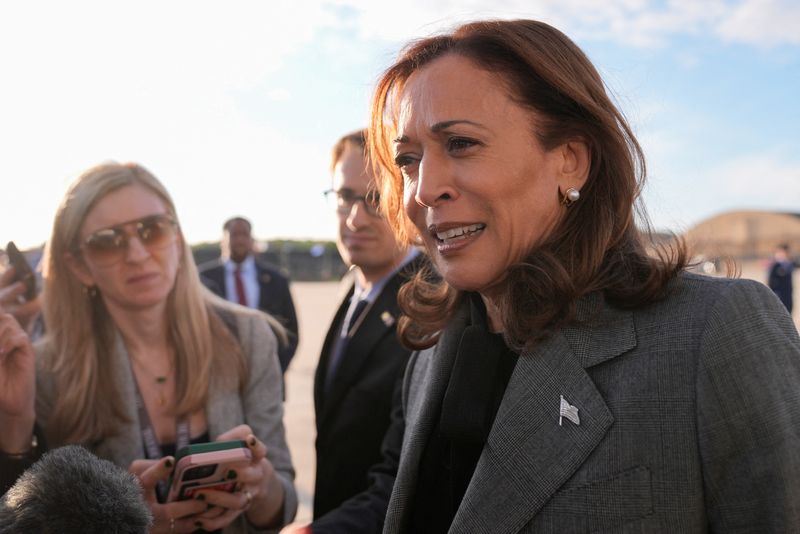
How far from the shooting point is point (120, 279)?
266 cm

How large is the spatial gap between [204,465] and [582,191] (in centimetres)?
135

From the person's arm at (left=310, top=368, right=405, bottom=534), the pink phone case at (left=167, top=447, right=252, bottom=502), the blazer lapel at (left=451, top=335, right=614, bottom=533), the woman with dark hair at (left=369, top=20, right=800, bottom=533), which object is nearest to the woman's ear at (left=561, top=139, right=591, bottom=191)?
the woman with dark hair at (left=369, top=20, right=800, bottom=533)

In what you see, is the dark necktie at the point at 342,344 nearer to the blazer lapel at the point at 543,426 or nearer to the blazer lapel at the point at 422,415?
the blazer lapel at the point at 422,415

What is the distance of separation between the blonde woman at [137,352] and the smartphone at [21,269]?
0.50 ft

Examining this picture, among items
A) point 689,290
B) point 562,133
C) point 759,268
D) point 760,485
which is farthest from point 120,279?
point 759,268

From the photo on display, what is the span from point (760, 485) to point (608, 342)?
1.36 ft

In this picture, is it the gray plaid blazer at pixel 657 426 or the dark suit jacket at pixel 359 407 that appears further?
the dark suit jacket at pixel 359 407

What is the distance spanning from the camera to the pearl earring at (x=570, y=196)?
167cm

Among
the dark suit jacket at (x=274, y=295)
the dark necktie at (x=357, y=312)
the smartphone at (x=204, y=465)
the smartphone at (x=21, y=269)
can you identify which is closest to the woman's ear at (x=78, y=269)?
the smartphone at (x=21, y=269)

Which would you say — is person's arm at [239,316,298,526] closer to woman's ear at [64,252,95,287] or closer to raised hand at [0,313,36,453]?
woman's ear at [64,252,95,287]

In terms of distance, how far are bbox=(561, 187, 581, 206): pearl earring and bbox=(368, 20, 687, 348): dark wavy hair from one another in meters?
0.03

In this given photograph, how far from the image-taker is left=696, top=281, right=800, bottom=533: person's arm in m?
1.30

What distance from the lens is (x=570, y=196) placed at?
168cm

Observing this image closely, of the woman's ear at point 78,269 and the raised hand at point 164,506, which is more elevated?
the woman's ear at point 78,269
